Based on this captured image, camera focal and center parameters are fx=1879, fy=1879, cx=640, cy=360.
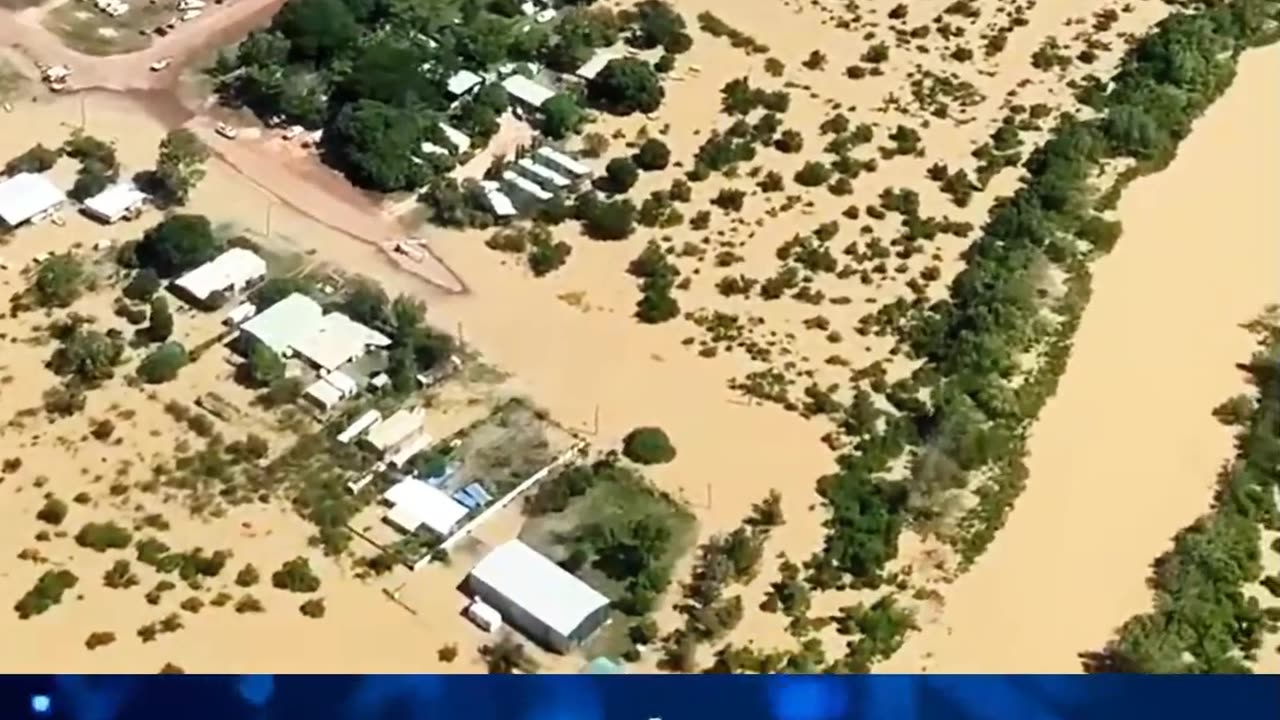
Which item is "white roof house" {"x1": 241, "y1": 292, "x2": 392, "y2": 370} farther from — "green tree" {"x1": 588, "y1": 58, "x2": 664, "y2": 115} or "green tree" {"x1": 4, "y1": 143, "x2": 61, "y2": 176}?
"green tree" {"x1": 588, "y1": 58, "x2": 664, "y2": 115}

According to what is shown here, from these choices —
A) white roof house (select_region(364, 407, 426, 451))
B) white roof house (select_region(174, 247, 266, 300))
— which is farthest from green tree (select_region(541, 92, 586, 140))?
white roof house (select_region(364, 407, 426, 451))

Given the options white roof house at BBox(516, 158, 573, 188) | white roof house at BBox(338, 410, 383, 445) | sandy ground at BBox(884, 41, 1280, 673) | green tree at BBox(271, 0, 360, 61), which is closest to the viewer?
sandy ground at BBox(884, 41, 1280, 673)

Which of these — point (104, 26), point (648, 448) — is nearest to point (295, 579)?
point (648, 448)

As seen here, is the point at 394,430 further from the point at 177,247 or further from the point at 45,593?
the point at 177,247

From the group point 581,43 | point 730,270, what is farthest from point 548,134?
point 730,270

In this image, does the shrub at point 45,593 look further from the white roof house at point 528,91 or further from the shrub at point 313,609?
the white roof house at point 528,91

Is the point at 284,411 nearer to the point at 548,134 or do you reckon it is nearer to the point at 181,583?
the point at 181,583
